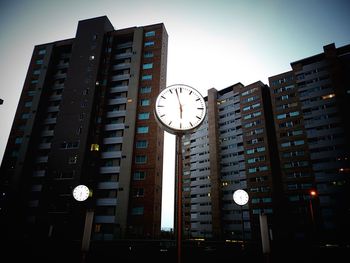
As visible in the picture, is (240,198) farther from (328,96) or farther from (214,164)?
(214,164)

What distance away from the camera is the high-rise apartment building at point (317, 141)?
136 ft

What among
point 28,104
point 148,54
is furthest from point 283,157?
point 28,104

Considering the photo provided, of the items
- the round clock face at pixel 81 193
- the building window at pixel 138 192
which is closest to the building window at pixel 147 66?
the building window at pixel 138 192

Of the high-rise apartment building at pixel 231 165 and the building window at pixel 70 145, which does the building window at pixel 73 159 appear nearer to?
the building window at pixel 70 145

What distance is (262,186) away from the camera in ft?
172

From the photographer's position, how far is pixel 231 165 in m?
62.7

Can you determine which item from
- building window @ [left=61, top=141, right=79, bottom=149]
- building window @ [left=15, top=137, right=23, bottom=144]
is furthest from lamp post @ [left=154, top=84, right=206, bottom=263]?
building window @ [left=15, top=137, right=23, bottom=144]

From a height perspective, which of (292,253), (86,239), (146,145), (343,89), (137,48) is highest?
(137,48)

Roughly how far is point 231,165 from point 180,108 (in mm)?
62069

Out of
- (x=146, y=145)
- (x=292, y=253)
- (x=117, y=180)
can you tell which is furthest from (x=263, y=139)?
(x=292, y=253)

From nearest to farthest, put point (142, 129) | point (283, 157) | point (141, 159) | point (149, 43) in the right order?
1. point (141, 159)
2. point (142, 129)
3. point (149, 43)
4. point (283, 157)

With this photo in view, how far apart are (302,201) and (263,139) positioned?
666 inches

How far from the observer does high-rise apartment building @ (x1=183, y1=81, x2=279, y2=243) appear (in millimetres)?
53188

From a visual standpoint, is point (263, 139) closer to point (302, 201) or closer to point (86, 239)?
point (302, 201)
